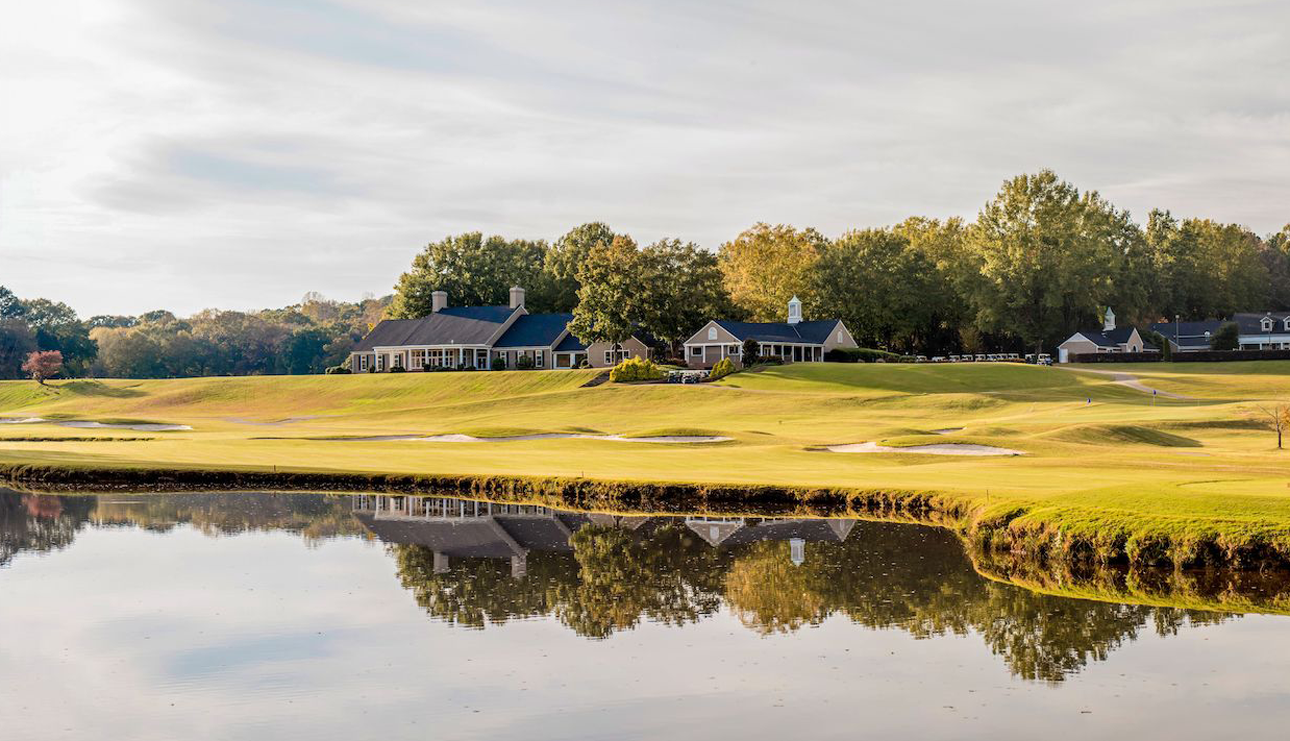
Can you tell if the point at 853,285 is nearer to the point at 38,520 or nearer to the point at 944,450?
A: the point at 944,450

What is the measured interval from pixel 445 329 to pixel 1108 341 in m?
66.1

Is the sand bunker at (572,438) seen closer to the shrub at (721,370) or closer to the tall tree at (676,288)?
the shrub at (721,370)

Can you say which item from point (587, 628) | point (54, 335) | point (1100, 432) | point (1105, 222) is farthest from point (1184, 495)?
point (54, 335)

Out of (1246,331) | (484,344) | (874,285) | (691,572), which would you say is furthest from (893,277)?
(691,572)

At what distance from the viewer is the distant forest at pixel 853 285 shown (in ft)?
345

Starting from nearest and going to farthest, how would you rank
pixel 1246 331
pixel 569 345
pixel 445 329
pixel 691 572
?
pixel 691 572 → pixel 569 345 → pixel 445 329 → pixel 1246 331

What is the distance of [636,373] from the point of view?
9031 centimetres

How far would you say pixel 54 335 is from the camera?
132000mm

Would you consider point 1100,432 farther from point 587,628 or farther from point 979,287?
point 979,287

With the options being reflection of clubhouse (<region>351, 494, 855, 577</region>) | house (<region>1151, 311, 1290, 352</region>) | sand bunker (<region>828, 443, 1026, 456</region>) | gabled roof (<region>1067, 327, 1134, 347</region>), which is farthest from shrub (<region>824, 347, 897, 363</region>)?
reflection of clubhouse (<region>351, 494, 855, 577</region>)

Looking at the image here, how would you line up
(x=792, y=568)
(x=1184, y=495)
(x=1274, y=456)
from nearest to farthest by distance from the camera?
(x=792, y=568) < (x=1184, y=495) < (x=1274, y=456)

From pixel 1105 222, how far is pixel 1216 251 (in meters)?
35.6

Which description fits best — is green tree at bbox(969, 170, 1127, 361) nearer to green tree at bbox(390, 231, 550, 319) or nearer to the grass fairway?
the grass fairway

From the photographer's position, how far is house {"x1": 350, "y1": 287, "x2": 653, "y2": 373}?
110m
